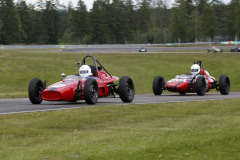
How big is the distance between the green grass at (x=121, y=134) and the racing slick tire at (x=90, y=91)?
128cm

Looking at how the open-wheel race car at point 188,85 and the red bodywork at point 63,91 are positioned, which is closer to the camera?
the red bodywork at point 63,91

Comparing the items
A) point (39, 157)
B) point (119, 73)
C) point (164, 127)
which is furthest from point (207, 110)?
point (119, 73)

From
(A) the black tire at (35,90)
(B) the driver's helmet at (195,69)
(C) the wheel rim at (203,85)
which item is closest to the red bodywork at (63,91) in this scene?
(A) the black tire at (35,90)

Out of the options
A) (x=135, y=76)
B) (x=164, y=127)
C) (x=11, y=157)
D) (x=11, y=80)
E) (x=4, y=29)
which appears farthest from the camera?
(x=4, y=29)

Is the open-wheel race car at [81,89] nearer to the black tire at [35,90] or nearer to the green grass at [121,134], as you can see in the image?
the black tire at [35,90]

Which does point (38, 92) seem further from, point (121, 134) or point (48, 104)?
point (121, 134)

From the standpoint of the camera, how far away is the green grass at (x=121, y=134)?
25.0 feet

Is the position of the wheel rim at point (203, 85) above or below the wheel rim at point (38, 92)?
below

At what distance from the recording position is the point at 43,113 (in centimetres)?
1221

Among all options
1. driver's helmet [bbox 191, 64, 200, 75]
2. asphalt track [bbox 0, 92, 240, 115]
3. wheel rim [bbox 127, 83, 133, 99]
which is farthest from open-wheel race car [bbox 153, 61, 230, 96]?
wheel rim [bbox 127, 83, 133, 99]

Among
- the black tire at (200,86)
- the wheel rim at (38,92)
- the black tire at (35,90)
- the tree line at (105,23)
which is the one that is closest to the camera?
the black tire at (35,90)

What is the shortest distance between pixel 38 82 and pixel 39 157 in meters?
8.32

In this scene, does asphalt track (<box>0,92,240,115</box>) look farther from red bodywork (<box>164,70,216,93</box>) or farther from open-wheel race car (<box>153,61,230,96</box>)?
red bodywork (<box>164,70,216,93</box>)

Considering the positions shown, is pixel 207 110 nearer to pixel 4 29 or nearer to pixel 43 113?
pixel 43 113
